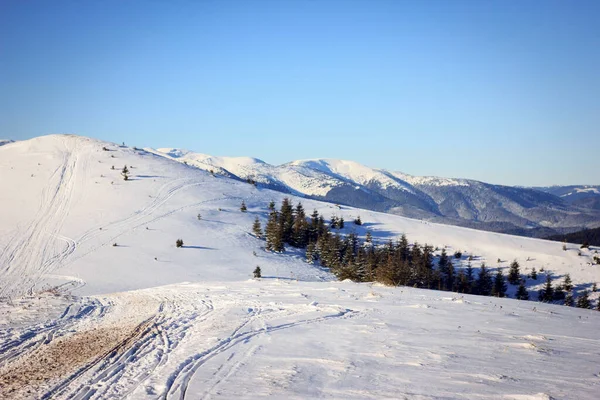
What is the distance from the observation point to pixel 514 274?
5103 centimetres

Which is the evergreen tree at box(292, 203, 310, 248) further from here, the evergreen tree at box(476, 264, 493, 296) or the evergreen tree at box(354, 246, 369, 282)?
the evergreen tree at box(476, 264, 493, 296)

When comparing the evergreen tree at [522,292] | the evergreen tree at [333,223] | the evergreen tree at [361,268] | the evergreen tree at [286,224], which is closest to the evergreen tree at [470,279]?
the evergreen tree at [522,292]

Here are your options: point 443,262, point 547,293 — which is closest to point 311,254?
point 443,262

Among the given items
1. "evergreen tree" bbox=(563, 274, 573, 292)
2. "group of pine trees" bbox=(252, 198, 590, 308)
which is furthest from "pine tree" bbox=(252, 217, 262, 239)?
"evergreen tree" bbox=(563, 274, 573, 292)

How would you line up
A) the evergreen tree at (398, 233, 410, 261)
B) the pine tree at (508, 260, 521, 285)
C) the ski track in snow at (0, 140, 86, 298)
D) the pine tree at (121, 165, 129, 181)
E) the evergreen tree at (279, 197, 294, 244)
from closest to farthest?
the ski track in snow at (0, 140, 86, 298)
the evergreen tree at (279, 197, 294, 244)
the pine tree at (508, 260, 521, 285)
the evergreen tree at (398, 233, 410, 261)
the pine tree at (121, 165, 129, 181)

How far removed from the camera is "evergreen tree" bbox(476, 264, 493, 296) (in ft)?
153

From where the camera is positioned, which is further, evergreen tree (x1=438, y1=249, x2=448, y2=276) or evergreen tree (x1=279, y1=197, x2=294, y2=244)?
evergreen tree (x1=438, y1=249, x2=448, y2=276)

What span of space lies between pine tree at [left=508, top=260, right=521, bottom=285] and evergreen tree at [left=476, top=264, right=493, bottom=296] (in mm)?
3839

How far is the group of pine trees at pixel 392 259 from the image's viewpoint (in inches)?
1644

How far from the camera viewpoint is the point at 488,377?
21.2 ft

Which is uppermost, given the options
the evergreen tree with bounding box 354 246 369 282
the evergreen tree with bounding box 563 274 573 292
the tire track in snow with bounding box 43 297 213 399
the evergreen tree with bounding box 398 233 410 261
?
the tire track in snow with bounding box 43 297 213 399

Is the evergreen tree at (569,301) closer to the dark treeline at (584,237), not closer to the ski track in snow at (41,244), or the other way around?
the ski track in snow at (41,244)

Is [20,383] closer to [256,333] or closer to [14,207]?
[256,333]

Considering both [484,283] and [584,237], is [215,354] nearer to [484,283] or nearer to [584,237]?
[484,283]
